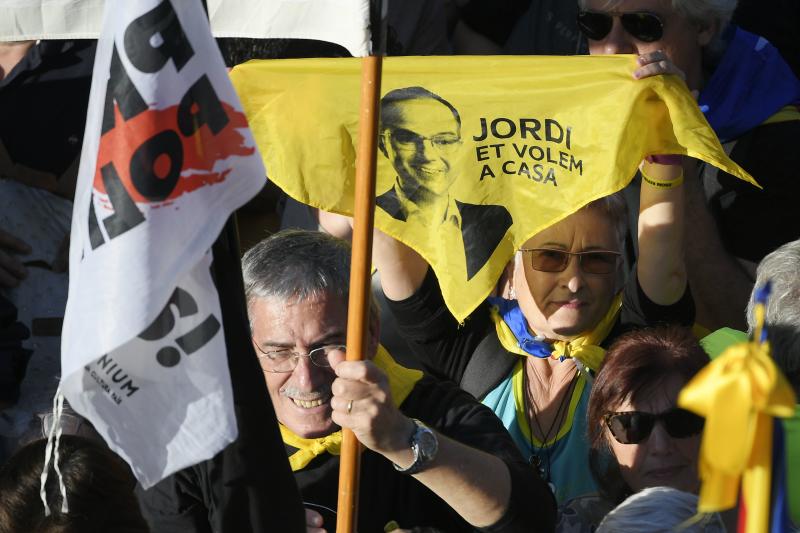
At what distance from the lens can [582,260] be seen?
144 inches

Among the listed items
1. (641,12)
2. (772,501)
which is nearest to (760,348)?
(772,501)

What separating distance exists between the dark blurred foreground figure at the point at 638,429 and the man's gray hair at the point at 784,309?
175mm

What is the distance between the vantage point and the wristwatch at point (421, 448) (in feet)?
9.32

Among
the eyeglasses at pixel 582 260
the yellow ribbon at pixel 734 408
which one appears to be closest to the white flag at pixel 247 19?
the eyeglasses at pixel 582 260

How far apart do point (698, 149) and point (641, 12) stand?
0.69m

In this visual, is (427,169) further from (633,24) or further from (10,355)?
(10,355)

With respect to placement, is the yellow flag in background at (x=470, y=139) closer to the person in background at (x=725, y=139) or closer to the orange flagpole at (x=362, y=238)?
the person in background at (x=725, y=139)

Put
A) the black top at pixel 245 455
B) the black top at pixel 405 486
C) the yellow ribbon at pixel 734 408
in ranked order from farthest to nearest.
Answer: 1. the black top at pixel 405 486
2. the black top at pixel 245 455
3. the yellow ribbon at pixel 734 408

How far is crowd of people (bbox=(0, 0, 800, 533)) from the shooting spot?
2857 millimetres

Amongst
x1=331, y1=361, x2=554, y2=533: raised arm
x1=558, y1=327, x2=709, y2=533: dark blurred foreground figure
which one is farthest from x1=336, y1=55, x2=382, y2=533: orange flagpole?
x1=558, y1=327, x2=709, y2=533: dark blurred foreground figure

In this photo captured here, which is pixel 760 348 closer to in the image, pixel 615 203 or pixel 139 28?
pixel 139 28

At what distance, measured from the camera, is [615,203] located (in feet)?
12.3

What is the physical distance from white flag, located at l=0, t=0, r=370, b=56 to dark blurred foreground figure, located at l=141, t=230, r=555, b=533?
54 cm

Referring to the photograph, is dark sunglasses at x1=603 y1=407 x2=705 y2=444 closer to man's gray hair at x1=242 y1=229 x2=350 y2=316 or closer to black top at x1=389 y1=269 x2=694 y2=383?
black top at x1=389 y1=269 x2=694 y2=383
